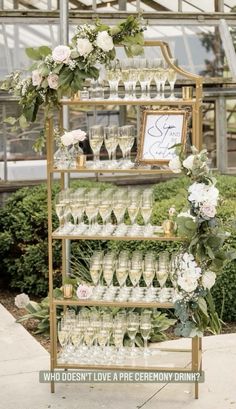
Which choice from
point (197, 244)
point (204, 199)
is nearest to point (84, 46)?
point (204, 199)

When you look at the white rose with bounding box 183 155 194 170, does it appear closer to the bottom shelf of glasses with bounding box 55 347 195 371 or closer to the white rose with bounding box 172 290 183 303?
the white rose with bounding box 172 290 183 303

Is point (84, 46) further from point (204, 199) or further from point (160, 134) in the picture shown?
point (204, 199)

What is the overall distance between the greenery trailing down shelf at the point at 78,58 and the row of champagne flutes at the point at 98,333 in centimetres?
131

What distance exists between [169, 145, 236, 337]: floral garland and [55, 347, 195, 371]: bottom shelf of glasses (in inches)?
18.0

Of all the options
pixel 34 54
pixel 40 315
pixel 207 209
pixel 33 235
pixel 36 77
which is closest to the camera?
pixel 207 209

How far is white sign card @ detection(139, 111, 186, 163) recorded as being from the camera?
5.27 metres

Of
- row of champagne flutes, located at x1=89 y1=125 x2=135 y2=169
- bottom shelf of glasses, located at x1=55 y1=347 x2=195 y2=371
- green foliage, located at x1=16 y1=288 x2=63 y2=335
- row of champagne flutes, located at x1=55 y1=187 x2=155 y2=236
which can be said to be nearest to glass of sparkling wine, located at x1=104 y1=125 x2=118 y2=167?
row of champagne flutes, located at x1=89 y1=125 x2=135 y2=169

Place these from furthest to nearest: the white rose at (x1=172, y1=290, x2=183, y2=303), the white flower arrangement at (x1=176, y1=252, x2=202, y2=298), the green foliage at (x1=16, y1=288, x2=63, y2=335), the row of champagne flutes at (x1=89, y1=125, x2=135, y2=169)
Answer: the green foliage at (x1=16, y1=288, x2=63, y2=335) < the row of champagne flutes at (x1=89, y1=125, x2=135, y2=169) < the white rose at (x1=172, y1=290, x2=183, y2=303) < the white flower arrangement at (x1=176, y1=252, x2=202, y2=298)

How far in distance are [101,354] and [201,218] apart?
1145 millimetres

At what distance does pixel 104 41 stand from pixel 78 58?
0.67ft

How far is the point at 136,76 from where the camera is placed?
5.36m

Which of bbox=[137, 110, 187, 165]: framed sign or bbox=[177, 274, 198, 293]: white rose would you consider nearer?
bbox=[177, 274, 198, 293]: white rose

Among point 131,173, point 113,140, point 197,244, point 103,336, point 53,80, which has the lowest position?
point 103,336

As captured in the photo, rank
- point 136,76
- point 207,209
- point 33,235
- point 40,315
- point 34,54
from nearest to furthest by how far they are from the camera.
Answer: point 207,209 → point 34,54 → point 136,76 → point 40,315 → point 33,235
